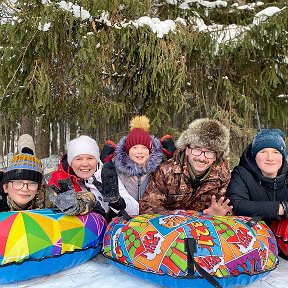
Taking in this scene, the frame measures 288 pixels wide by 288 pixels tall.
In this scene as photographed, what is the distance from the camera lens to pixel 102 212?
3.30m

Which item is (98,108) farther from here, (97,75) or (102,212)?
(102,212)

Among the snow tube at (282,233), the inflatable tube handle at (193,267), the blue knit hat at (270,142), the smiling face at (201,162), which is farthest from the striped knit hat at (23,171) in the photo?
the snow tube at (282,233)

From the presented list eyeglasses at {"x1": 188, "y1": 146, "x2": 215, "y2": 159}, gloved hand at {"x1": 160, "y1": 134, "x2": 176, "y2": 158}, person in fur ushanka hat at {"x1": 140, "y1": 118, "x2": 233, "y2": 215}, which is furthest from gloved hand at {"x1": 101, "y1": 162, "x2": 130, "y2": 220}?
gloved hand at {"x1": 160, "y1": 134, "x2": 176, "y2": 158}

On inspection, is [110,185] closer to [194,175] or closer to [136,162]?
[136,162]

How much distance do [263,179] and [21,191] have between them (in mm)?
1998

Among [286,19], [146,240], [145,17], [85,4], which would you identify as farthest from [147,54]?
[146,240]

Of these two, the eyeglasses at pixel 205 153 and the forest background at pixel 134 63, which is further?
the forest background at pixel 134 63

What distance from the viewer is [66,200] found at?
108 inches

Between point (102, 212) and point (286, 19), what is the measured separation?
141 inches

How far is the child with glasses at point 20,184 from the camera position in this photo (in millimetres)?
3029

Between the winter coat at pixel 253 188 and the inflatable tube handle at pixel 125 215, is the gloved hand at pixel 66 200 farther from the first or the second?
the winter coat at pixel 253 188

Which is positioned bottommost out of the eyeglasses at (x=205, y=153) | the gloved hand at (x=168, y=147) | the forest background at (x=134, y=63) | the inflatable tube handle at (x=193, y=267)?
the inflatable tube handle at (x=193, y=267)

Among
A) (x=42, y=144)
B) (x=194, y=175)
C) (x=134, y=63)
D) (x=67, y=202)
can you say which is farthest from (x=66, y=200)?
(x=42, y=144)

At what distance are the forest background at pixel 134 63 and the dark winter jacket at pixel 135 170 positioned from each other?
5.18 ft
